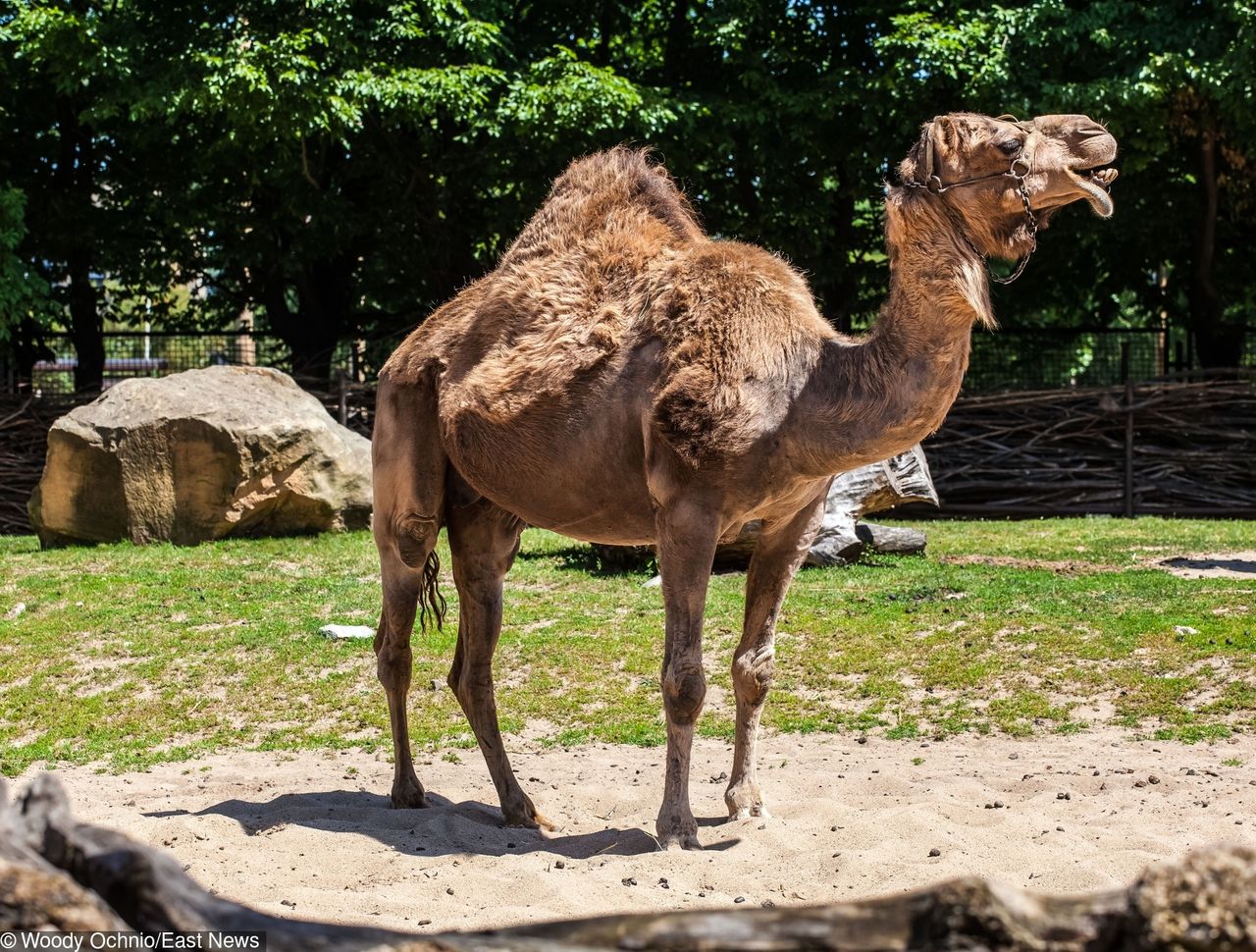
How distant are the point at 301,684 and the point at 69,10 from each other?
11.6 m

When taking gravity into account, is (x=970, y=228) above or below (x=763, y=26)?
below

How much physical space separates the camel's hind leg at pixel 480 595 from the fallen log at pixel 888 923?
3950 mm

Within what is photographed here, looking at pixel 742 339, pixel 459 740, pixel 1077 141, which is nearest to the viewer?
pixel 1077 141

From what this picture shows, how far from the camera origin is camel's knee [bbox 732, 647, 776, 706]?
18.4ft

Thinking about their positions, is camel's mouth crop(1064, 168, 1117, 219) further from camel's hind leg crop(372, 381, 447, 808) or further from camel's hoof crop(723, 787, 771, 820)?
camel's hind leg crop(372, 381, 447, 808)

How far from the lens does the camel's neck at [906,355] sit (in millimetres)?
4691

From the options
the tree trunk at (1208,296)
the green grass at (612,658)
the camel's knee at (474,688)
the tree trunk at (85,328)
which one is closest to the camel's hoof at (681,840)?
the camel's knee at (474,688)

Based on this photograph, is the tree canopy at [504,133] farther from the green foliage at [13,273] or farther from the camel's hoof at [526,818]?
the camel's hoof at [526,818]

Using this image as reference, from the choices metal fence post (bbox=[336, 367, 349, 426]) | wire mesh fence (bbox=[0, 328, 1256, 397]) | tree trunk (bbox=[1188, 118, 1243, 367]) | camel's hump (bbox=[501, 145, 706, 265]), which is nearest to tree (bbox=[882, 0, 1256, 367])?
tree trunk (bbox=[1188, 118, 1243, 367])

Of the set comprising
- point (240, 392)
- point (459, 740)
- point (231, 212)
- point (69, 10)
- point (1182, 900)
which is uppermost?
point (69, 10)

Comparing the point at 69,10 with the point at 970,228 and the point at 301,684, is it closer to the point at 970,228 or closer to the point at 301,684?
the point at 301,684

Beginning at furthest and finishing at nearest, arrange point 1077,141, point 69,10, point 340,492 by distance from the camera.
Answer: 1. point 69,10
2. point 340,492
3. point 1077,141

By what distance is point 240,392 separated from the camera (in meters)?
13.8

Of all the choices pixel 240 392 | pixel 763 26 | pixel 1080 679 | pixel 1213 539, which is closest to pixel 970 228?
pixel 1080 679
